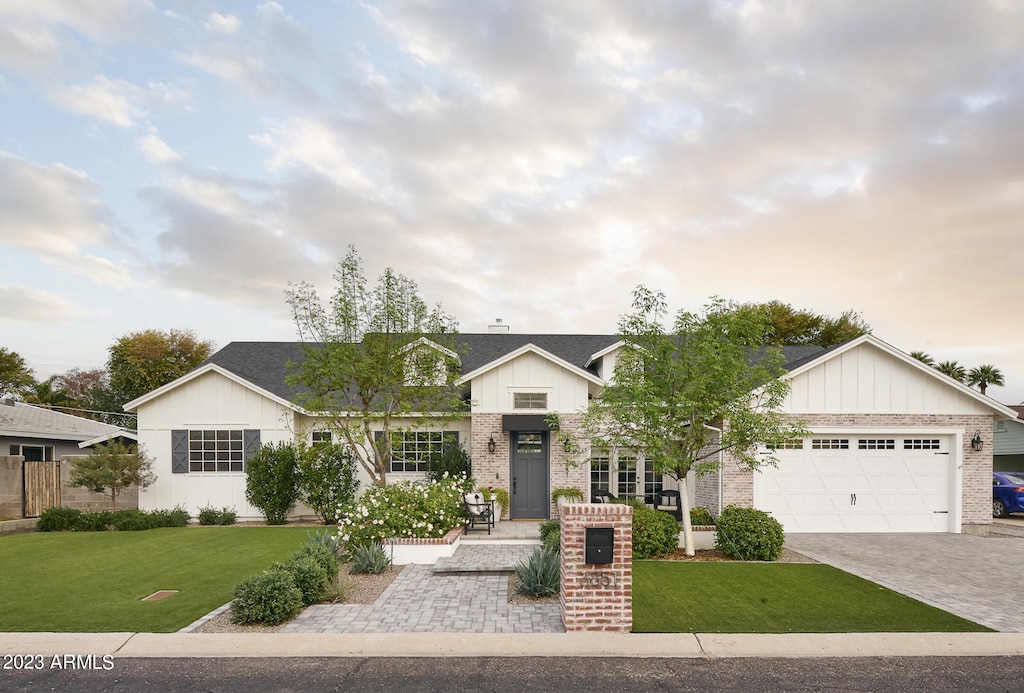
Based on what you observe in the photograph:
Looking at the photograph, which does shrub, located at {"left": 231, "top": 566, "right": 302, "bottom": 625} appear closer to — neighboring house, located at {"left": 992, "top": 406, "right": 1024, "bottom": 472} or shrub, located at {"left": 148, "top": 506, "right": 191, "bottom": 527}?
shrub, located at {"left": 148, "top": 506, "right": 191, "bottom": 527}

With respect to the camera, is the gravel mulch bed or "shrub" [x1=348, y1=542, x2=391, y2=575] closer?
the gravel mulch bed

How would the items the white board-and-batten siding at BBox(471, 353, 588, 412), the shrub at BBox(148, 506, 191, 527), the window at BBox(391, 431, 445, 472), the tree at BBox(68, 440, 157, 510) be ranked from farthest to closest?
1. the window at BBox(391, 431, 445, 472)
2. the white board-and-batten siding at BBox(471, 353, 588, 412)
3. the shrub at BBox(148, 506, 191, 527)
4. the tree at BBox(68, 440, 157, 510)

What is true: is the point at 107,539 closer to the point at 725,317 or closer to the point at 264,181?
the point at 264,181

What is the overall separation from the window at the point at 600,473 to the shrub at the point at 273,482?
8830mm

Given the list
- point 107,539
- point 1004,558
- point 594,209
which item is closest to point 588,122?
point 594,209

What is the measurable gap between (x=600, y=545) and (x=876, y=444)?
1293 cm

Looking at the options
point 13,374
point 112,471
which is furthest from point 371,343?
point 13,374

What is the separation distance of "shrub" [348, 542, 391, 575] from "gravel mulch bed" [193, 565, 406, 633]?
0.13 m

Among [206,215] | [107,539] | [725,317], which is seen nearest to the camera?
[725,317]

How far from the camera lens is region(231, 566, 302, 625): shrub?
7754mm

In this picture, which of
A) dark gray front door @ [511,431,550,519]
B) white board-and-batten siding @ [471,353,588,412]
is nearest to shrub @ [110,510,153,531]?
white board-and-batten siding @ [471,353,588,412]

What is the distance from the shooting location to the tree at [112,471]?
56.5ft

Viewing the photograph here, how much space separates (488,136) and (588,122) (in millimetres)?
2706

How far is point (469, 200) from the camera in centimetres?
1773
